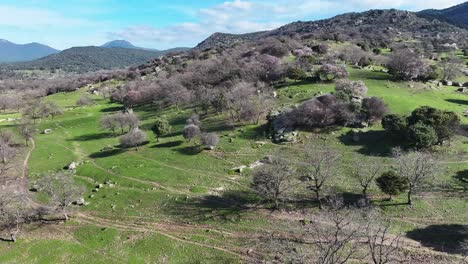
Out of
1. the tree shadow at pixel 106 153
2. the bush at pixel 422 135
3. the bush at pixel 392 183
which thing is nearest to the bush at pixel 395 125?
the bush at pixel 422 135

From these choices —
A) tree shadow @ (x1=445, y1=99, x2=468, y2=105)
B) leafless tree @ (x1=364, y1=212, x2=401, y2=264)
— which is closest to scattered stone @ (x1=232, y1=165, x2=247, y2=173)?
leafless tree @ (x1=364, y1=212, x2=401, y2=264)

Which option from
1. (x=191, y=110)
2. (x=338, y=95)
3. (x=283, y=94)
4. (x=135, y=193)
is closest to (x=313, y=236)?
(x=135, y=193)

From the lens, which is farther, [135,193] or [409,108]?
[409,108]

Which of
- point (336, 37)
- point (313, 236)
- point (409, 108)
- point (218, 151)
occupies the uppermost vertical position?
point (336, 37)

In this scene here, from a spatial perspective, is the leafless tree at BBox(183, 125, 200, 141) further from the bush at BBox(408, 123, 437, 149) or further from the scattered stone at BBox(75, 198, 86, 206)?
the bush at BBox(408, 123, 437, 149)

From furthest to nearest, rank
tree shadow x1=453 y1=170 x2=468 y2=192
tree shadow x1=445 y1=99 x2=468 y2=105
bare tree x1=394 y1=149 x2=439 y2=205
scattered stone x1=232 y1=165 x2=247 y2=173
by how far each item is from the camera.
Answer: tree shadow x1=445 y1=99 x2=468 y2=105
scattered stone x1=232 y1=165 x2=247 y2=173
tree shadow x1=453 y1=170 x2=468 y2=192
bare tree x1=394 y1=149 x2=439 y2=205

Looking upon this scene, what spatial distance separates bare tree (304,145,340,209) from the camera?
1903 inches

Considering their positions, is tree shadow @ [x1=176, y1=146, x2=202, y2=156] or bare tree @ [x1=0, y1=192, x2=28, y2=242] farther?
tree shadow @ [x1=176, y1=146, x2=202, y2=156]

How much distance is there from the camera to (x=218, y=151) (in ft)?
221

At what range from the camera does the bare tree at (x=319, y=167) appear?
48328 mm

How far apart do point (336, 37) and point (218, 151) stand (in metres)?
121

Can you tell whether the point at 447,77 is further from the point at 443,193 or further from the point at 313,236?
the point at 313,236

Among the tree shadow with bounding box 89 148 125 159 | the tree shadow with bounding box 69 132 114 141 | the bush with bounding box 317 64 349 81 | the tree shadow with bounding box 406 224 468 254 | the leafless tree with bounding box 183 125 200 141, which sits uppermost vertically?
the bush with bounding box 317 64 349 81

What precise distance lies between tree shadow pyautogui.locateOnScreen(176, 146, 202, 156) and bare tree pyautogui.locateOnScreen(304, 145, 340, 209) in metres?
20.7
